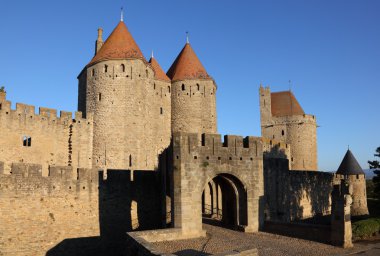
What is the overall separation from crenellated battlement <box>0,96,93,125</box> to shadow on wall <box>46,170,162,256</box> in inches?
303

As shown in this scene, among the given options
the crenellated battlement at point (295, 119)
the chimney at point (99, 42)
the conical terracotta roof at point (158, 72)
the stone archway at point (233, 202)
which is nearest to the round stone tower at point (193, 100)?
the conical terracotta roof at point (158, 72)

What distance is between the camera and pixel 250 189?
43.1 ft

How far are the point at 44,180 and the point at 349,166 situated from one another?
24.1 meters

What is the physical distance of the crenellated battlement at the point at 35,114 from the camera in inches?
800

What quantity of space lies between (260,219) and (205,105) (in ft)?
60.1

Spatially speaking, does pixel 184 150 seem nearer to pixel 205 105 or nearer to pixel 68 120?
pixel 68 120

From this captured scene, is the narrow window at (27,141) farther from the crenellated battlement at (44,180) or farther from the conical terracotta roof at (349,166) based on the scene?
the conical terracotta roof at (349,166)

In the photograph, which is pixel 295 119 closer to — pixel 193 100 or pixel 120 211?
pixel 193 100

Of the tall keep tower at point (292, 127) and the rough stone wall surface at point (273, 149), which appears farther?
the tall keep tower at point (292, 127)

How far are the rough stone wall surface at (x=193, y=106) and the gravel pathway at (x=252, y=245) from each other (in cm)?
1802

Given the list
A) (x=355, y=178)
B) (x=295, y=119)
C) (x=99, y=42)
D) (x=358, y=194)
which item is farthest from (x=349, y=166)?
(x=99, y=42)

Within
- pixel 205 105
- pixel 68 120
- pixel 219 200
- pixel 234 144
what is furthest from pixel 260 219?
pixel 205 105

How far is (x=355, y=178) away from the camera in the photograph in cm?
2980

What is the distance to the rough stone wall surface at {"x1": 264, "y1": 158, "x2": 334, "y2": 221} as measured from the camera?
2031 cm
